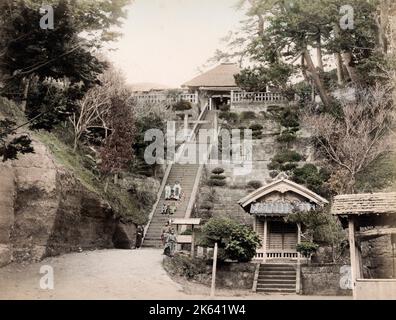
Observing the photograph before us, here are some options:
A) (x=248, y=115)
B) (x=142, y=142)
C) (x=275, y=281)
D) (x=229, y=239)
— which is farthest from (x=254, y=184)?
(x=275, y=281)

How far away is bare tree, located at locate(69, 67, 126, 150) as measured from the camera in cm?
2605

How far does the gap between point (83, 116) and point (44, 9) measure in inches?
564

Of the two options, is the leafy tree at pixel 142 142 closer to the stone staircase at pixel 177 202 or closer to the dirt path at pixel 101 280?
the stone staircase at pixel 177 202

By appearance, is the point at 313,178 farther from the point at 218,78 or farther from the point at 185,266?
the point at 218,78

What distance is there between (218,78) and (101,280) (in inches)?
1294

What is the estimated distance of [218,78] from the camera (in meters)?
46.6

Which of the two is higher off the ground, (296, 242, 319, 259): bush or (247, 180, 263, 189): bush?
(247, 180, 263, 189): bush

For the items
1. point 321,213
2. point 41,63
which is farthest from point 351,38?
point 41,63

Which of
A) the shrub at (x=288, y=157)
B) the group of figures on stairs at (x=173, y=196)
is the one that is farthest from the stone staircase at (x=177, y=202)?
the shrub at (x=288, y=157)

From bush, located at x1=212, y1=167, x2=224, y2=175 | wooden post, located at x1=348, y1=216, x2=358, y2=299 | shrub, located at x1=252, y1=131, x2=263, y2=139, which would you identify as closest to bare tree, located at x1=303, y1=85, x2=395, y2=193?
bush, located at x1=212, y1=167, x2=224, y2=175

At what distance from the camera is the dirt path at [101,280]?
1429 centimetres

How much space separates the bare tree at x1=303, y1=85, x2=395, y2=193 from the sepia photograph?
12cm

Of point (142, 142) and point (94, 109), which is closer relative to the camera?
point (94, 109)

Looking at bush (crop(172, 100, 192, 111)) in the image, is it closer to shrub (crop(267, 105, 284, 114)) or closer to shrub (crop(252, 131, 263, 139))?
shrub (crop(267, 105, 284, 114))
